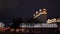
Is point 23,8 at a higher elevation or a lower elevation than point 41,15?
higher

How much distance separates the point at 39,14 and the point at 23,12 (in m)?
0.36

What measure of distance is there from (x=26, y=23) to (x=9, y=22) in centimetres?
38

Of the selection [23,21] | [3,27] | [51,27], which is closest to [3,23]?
[3,27]

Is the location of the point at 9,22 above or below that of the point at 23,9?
below

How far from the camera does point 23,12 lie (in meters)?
3.82

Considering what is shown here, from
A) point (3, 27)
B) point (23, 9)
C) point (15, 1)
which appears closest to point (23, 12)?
point (23, 9)

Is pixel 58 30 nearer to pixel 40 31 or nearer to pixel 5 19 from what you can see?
pixel 40 31

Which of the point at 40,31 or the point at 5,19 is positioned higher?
the point at 5,19

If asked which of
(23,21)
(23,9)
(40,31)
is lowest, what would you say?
(40,31)

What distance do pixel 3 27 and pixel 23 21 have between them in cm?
46

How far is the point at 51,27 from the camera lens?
3766 millimetres

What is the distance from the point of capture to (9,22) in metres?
3.80

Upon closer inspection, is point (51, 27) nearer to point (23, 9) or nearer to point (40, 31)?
point (40, 31)

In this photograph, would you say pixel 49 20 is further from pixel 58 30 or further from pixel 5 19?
pixel 5 19
